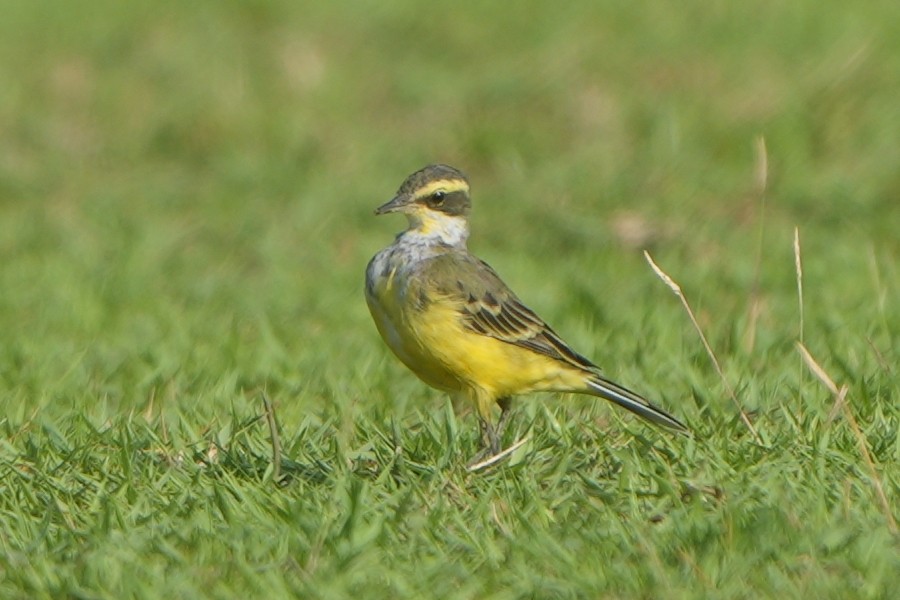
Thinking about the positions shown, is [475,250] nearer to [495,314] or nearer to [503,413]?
[495,314]

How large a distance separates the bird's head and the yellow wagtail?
0.08 ft

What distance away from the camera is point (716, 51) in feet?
46.7

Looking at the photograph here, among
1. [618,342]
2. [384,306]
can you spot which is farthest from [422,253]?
[618,342]

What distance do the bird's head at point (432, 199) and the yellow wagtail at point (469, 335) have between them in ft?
0.08

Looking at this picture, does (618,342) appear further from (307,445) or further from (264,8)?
(264,8)

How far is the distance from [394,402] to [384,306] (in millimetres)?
935

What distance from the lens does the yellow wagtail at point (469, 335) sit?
670cm

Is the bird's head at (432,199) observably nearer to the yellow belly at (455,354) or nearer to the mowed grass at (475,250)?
the yellow belly at (455,354)

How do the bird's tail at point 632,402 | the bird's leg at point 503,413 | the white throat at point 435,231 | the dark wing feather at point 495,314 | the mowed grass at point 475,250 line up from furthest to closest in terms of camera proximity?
the white throat at point 435,231 < the dark wing feather at point 495,314 < the bird's leg at point 503,413 < the bird's tail at point 632,402 < the mowed grass at point 475,250

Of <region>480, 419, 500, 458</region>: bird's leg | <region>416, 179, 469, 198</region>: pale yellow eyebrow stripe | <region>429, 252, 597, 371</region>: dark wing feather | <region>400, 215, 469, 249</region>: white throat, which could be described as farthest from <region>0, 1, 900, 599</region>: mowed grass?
<region>416, 179, 469, 198</region>: pale yellow eyebrow stripe

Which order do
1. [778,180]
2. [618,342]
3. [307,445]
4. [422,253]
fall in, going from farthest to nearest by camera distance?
[778,180], [618,342], [422,253], [307,445]

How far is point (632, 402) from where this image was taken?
21.7 feet

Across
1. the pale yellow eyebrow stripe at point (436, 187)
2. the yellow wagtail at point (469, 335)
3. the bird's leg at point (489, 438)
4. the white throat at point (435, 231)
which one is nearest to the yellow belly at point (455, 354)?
the yellow wagtail at point (469, 335)

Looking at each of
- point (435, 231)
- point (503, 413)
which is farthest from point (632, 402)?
point (435, 231)
